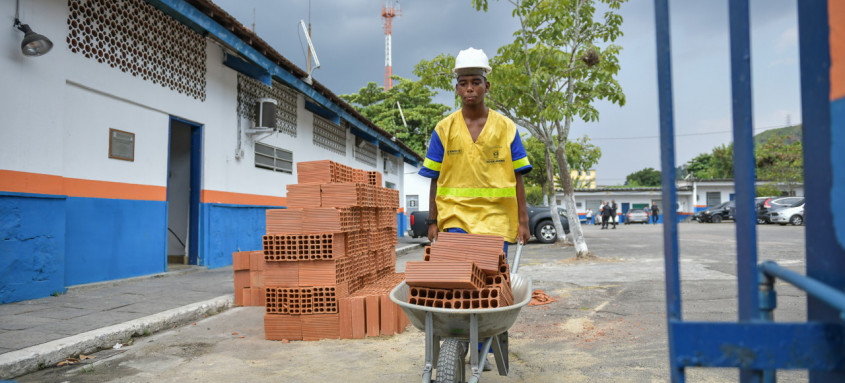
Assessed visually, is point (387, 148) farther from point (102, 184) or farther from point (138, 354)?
point (138, 354)

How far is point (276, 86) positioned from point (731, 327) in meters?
12.0

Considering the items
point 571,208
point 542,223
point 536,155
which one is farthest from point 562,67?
point 536,155

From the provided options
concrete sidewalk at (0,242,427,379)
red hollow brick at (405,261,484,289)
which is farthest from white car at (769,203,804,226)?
red hollow brick at (405,261,484,289)

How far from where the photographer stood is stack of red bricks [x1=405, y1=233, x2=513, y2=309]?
264 cm

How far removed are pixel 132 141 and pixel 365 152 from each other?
12243 mm

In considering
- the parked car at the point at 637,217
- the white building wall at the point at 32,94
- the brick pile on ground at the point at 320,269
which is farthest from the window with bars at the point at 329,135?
the parked car at the point at 637,217

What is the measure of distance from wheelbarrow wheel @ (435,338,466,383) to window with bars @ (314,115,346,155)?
12.3 m

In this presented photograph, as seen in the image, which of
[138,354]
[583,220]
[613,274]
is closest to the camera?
[138,354]

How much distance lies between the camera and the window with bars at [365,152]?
734 inches

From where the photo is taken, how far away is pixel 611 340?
446 centimetres

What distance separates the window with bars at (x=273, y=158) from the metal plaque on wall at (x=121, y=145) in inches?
145

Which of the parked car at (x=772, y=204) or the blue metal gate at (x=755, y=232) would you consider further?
the parked car at (x=772, y=204)

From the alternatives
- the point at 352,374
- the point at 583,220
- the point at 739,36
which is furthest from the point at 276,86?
the point at 583,220

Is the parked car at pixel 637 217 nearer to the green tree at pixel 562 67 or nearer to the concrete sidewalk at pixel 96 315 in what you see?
the green tree at pixel 562 67
